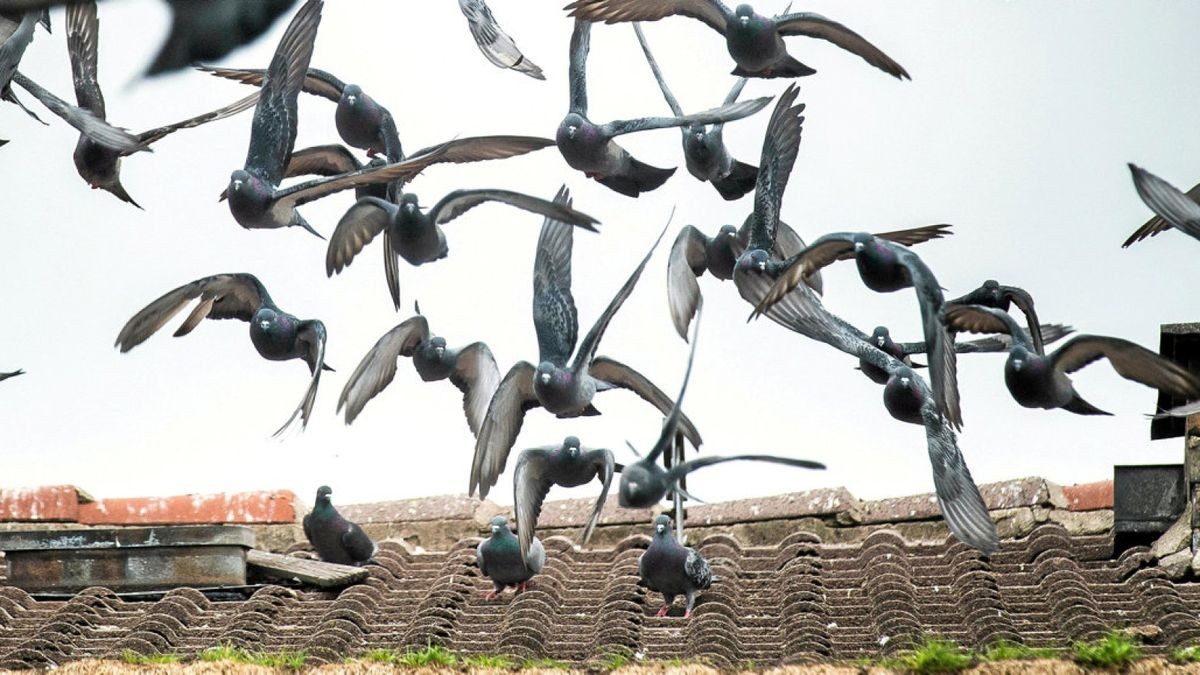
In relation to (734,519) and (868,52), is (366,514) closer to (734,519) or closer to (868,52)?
(734,519)

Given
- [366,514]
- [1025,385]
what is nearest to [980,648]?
[1025,385]

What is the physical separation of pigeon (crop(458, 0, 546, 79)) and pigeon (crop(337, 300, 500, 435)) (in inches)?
58.3

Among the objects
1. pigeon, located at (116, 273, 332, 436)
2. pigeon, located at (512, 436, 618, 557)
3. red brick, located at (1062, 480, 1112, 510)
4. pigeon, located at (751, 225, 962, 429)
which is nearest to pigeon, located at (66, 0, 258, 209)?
pigeon, located at (116, 273, 332, 436)

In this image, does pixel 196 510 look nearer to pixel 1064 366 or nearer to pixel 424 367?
pixel 424 367

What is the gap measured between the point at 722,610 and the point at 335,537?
6.75 feet

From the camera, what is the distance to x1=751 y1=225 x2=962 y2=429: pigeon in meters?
4.39

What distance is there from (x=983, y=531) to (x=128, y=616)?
11.0 ft

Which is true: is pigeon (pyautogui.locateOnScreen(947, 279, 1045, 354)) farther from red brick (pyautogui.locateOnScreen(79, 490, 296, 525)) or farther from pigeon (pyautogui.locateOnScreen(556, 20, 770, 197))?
red brick (pyautogui.locateOnScreen(79, 490, 296, 525))

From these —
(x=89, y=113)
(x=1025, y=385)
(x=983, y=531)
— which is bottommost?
(x=983, y=531)

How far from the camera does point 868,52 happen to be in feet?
17.1

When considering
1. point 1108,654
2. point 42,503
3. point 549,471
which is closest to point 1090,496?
point 1108,654

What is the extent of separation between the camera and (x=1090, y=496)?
779 centimetres

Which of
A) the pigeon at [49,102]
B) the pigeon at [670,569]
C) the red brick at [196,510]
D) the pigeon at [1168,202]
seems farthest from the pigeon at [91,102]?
the red brick at [196,510]

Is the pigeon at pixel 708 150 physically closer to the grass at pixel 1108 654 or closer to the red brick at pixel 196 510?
the grass at pixel 1108 654
